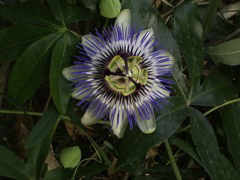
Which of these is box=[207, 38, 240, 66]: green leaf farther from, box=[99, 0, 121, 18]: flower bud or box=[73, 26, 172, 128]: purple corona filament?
box=[99, 0, 121, 18]: flower bud

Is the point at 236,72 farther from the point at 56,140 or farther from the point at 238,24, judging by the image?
the point at 56,140

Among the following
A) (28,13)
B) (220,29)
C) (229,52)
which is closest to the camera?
(28,13)

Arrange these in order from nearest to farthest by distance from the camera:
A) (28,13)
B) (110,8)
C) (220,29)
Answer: (110,8), (28,13), (220,29)

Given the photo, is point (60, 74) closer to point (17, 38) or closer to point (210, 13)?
point (17, 38)

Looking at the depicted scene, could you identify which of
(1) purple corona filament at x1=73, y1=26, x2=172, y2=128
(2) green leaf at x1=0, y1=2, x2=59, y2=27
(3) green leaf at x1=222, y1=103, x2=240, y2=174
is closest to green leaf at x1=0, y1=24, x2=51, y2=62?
(2) green leaf at x1=0, y1=2, x2=59, y2=27

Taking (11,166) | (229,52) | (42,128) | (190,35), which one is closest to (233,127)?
(229,52)

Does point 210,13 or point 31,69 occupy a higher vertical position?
point 210,13

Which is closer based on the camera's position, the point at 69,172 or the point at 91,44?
the point at 91,44
